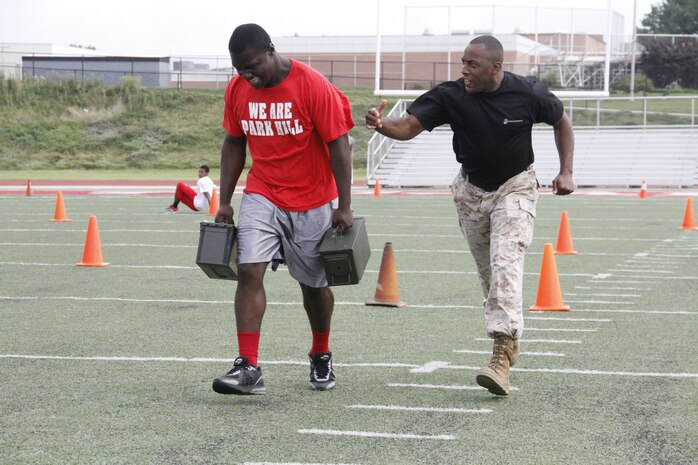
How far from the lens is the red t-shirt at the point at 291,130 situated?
614cm

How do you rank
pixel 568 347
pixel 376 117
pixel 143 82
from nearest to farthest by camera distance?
pixel 376 117 < pixel 568 347 < pixel 143 82

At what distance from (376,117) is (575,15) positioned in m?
31.2

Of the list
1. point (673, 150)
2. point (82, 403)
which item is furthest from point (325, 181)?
point (673, 150)

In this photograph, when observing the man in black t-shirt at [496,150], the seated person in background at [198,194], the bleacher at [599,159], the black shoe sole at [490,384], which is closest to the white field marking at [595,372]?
the man in black t-shirt at [496,150]

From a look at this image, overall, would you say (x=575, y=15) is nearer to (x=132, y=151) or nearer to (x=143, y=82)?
(x=132, y=151)

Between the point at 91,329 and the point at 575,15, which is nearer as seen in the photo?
the point at 91,329

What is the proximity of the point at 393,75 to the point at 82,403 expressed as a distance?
48.1 meters

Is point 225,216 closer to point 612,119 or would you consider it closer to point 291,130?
point 291,130

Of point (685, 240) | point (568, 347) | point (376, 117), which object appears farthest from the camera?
point (685, 240)

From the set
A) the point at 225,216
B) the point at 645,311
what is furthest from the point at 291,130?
the point at 645,311

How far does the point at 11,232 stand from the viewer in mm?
17406

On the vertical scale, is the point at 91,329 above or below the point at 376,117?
below

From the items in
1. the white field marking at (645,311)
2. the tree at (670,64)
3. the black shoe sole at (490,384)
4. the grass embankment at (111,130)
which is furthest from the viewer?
the tree at (670,64)

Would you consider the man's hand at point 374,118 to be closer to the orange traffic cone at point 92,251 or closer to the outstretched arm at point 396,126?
the outstretched arm at point 396,126
